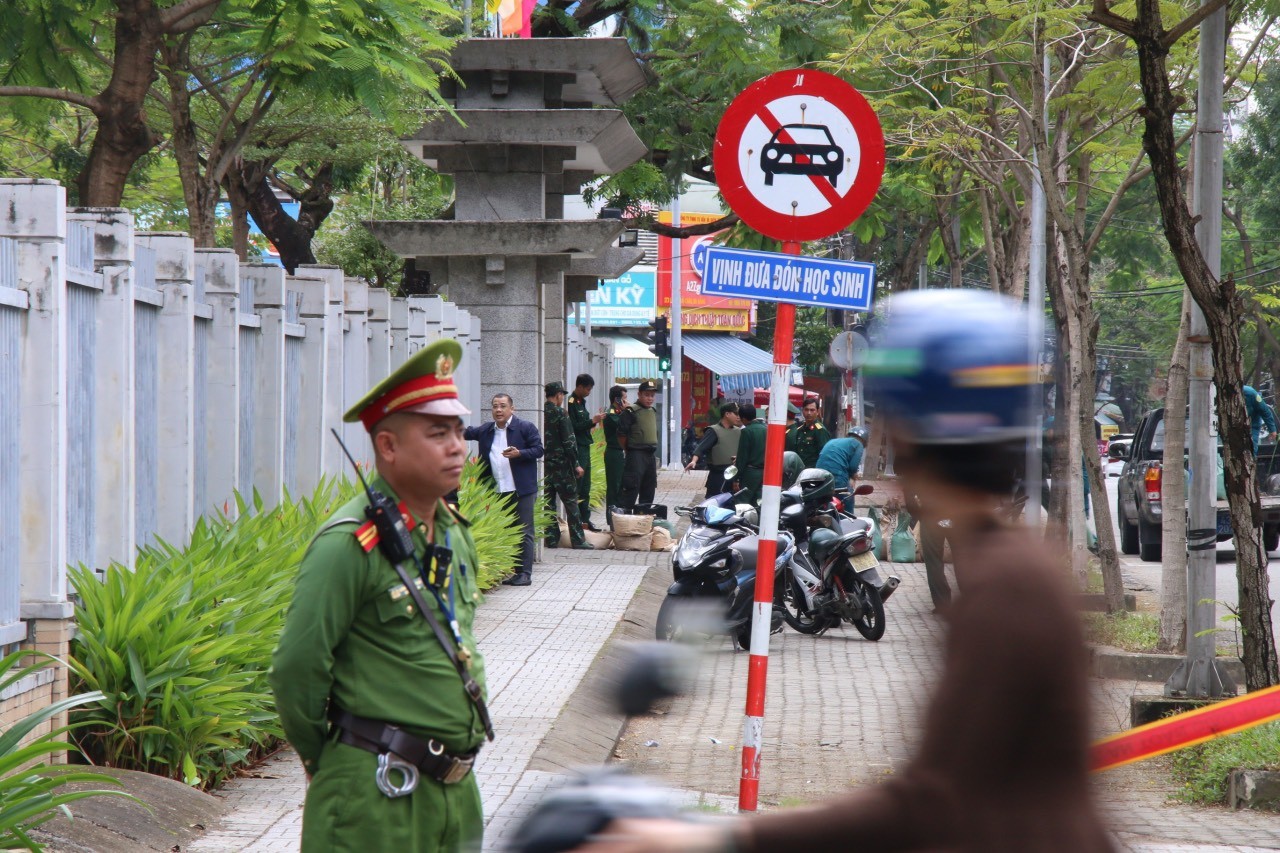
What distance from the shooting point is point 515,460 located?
46.6 ft

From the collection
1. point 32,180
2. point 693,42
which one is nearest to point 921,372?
point 32,180

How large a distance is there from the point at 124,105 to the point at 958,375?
10444mm

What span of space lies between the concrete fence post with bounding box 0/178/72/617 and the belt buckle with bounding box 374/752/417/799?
128 inches

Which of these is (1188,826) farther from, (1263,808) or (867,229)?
(867,229)

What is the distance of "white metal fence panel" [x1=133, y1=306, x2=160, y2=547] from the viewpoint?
7.37 metres

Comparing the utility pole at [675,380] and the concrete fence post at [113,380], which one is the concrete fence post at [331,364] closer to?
the concrete fence post at [113,380]

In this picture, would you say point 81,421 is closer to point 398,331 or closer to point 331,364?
point 331,364

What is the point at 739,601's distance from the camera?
11125 millimetres

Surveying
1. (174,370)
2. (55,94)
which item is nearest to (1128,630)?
(174,370)

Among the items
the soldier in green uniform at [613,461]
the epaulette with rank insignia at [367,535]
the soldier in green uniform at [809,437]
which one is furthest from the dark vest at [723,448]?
the epaulette with rank insignia at [367,535]

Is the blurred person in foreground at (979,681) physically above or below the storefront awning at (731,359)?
below

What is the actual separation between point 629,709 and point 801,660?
30.8ft

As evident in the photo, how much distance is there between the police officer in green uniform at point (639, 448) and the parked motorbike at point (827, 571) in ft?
25.1

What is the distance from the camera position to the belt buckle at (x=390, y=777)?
3.26 metres
